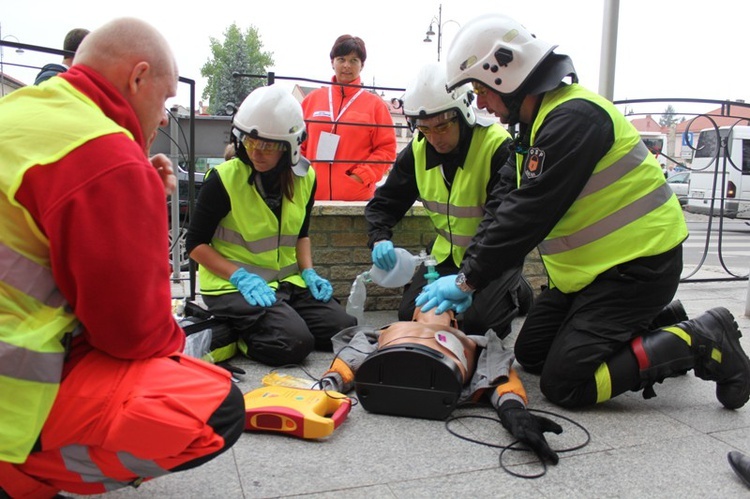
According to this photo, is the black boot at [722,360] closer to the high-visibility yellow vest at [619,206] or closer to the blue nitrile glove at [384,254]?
the high-visibility yellow vest at [619,206]

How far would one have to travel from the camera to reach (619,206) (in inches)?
106

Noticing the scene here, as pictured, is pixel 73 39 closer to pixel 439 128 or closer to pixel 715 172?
pixel 439 128

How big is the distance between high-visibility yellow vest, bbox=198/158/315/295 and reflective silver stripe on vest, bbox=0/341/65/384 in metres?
1.92

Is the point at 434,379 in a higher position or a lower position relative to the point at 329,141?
lower

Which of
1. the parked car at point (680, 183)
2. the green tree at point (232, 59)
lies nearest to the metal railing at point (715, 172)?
the parked car at point (680, 183)

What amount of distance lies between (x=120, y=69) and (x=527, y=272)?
375 cm

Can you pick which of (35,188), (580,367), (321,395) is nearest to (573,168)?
(580,367)

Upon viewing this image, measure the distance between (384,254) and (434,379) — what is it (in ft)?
4.51

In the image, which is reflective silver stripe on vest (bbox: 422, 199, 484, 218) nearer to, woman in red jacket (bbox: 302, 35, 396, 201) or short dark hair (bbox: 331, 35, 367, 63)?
woman in red jacket (bbox: 302, 35, 396, 201)

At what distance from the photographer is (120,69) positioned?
1.60 m

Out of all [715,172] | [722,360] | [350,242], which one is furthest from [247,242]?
[715,172]

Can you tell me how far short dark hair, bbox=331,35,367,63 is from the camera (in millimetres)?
4820

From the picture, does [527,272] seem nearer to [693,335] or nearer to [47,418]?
[693,335]

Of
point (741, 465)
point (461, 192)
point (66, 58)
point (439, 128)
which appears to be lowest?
point (741, 465)
